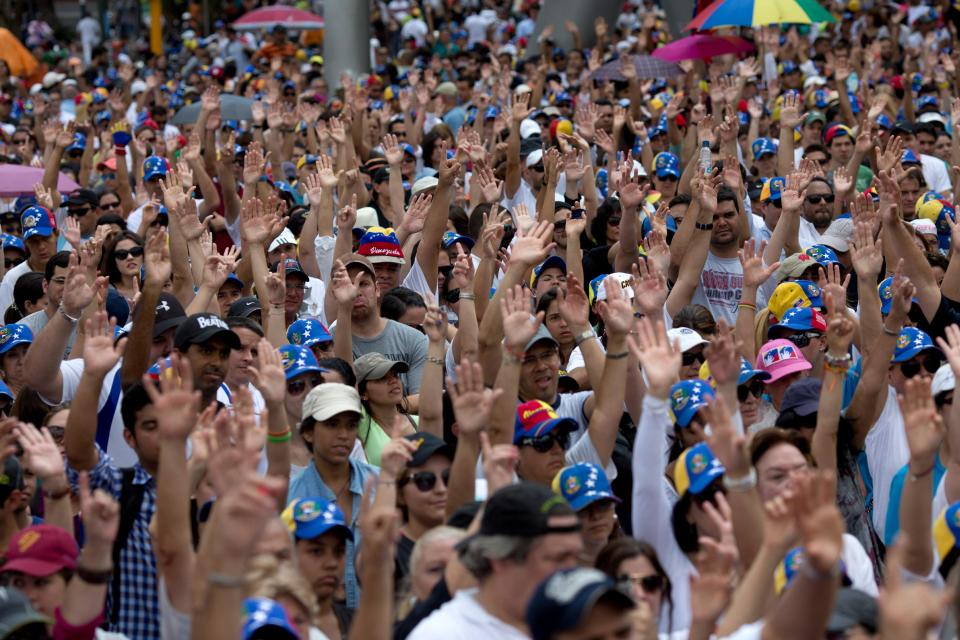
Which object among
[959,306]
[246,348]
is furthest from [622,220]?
[246,348]

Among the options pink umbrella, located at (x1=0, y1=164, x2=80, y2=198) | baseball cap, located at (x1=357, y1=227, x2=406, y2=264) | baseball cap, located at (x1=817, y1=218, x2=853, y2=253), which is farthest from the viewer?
pink umbrella, located at (x1=0, y1=164, x2=80, y2=198)

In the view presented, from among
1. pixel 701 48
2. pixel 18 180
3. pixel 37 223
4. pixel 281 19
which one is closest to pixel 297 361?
pixel 37 223

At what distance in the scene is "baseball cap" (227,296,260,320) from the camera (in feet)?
25.9

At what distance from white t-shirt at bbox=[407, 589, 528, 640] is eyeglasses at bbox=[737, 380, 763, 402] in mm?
2553

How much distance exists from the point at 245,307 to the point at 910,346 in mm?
3433

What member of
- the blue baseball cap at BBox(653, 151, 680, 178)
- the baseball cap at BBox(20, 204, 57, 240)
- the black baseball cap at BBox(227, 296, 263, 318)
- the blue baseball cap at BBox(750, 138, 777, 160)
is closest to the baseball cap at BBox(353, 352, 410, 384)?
the black baseball cap at BBox(227, 296, 263, 318)

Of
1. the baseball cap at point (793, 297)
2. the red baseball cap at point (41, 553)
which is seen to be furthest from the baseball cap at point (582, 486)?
the baseball cap at point (793, 297)

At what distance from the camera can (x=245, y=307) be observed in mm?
7918

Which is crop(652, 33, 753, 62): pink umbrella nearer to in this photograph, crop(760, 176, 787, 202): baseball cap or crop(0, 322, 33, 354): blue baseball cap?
crop(760, 176, 787, 202): baseball cap

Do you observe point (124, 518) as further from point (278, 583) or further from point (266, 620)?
point (266, 620)

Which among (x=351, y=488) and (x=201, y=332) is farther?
(x=201, y=332)

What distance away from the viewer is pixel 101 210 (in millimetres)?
11672

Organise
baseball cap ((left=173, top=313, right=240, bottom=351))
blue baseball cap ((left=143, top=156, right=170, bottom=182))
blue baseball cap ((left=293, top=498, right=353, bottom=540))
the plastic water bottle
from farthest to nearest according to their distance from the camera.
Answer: blue baseball cap ((left=143, top=156, right=170, bottom=182))
the plastic water bottle
baseball cap ((left=173, top=313, right=240, bottom=351))
blue baseball cap ((left=293, top=498, right=353, bottom=540))

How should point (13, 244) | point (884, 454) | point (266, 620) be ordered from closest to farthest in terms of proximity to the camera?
point (266, 620)
point (884, 454)
point (13, 244)
